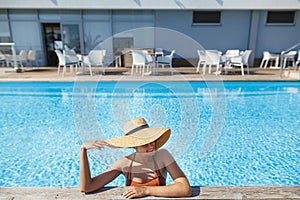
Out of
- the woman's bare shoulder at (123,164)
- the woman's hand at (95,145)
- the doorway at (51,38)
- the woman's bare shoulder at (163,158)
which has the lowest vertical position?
the woman's bare shoulder at (123,164)

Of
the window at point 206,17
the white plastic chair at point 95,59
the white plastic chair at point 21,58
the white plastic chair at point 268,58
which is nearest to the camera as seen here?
the white plastic chair at point 95,59

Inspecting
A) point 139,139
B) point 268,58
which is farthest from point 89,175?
point 268,58

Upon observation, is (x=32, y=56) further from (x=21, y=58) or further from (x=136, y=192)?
(x=136, y=192)

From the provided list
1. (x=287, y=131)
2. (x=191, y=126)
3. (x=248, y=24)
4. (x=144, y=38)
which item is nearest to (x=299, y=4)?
(x=248, y=24)

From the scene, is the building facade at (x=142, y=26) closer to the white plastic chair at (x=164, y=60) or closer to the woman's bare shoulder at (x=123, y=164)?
the white plastic chair at (x=164, y=60)

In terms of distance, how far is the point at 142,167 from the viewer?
4.34 ft

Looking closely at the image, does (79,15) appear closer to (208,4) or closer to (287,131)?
(208,4)

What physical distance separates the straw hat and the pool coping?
1.05ft

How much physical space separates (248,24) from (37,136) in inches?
385

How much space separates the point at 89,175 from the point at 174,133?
3.90 ft

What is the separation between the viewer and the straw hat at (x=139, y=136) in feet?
3.88

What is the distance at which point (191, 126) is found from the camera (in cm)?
177

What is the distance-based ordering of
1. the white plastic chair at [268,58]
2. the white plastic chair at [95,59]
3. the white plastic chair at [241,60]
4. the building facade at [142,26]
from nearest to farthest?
1. the white plastic chair at [95,59]
2. the white plastic chair at [241,60]
3. the white plastic chair at [268,58]
4. the building facade at [142,26]

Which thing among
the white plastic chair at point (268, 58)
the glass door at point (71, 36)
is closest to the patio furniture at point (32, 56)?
the glass door at point (71, 36)
